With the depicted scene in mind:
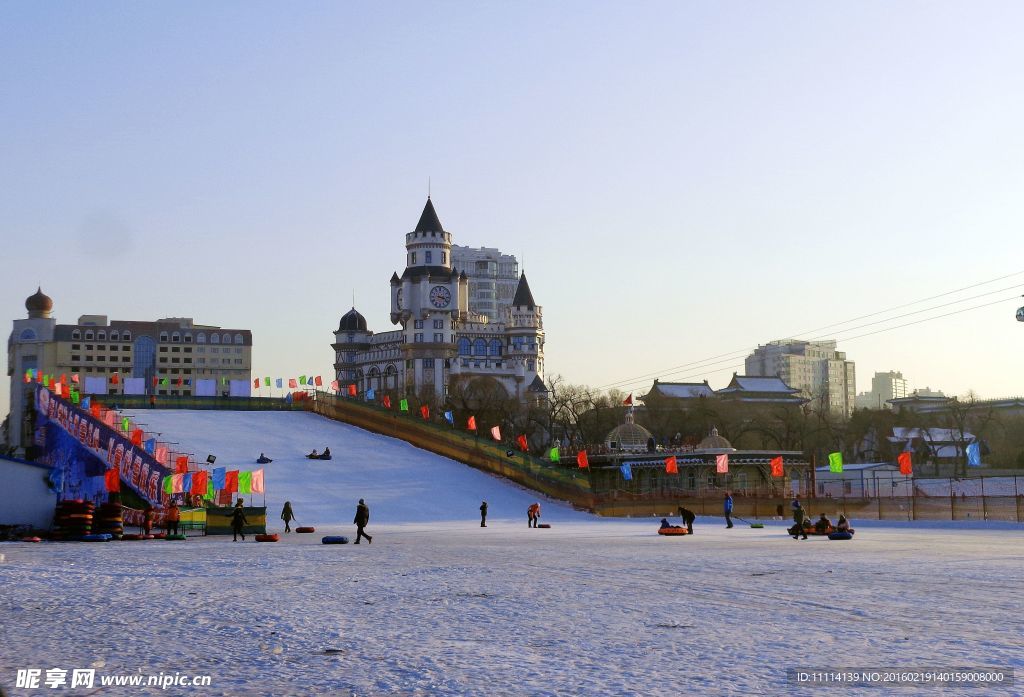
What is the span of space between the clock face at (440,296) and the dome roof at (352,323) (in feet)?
75.1

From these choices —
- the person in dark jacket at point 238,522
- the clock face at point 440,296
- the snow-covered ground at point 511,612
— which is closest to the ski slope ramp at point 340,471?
the person in dark jacket at point 238,522

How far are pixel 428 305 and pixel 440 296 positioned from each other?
2.17 metres

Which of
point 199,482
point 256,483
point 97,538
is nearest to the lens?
point 97,538

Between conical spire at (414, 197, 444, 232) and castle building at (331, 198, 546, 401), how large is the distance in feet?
0.48

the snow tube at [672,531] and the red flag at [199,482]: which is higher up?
the red flag at [199,482]

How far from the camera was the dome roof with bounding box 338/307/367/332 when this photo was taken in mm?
194250

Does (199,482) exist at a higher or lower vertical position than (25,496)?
higher

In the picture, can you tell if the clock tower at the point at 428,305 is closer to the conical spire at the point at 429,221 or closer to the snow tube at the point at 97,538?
the conical spire at the point at 429,221

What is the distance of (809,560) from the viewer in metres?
25.9

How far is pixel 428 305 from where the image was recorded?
17550 centimetres

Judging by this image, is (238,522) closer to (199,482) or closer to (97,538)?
(97,538)

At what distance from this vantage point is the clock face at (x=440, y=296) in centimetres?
17538

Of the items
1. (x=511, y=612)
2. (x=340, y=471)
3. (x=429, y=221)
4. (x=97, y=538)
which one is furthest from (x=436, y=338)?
(x=511, y=612)

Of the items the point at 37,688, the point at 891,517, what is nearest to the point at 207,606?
the point at 37,688
